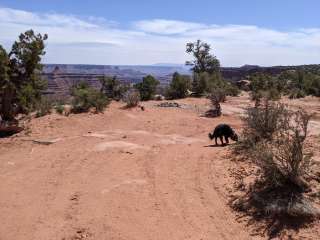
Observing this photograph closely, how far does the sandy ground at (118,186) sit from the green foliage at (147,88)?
15.0 m

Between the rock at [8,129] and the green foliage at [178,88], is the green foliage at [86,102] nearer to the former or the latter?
the rock at [8,129]

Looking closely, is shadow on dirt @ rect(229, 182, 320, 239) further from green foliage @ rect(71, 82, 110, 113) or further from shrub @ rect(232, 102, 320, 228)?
green foliage @ rect(71, 82, 110, 113)

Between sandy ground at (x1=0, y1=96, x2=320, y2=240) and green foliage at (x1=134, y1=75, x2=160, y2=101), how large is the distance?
15031 mm

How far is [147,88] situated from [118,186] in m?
23.1

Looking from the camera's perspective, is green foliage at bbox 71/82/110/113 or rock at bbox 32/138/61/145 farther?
green foliage at bbox 71/82/110/113

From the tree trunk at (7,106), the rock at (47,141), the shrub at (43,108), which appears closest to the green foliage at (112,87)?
the shrub at (43,108)

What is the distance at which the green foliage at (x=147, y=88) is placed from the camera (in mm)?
32562

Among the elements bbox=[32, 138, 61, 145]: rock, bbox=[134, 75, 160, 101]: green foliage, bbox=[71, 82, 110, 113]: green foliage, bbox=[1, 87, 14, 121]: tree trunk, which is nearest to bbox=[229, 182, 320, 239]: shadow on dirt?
bbox=[32, 138, 61, 145]: rock

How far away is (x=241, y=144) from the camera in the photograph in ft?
40.2

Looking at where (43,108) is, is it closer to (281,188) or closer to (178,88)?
(178,88)

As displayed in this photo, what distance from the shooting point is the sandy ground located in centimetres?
809

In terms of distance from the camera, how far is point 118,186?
10.1 meters

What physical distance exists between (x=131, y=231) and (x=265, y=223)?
2243mm

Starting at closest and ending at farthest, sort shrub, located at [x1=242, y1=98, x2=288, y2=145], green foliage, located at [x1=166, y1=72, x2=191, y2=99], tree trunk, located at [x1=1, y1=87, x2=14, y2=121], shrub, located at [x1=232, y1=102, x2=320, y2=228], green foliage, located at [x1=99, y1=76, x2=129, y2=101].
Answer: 1. shrub, located at [x1=232, y1=102, x2=320, y2=228]
2. shrub, located at [x1=242, y1=98, x2=288, y2=145]
3. tree trunk, located at [x1=1, y1=87, x2=14, y2=121]
4. green foliage, located at [x1=166, y1=72, x2=191, y2=99]
5. green foliage, located at [x1=99, y1=76, x2=129, y2=101]
